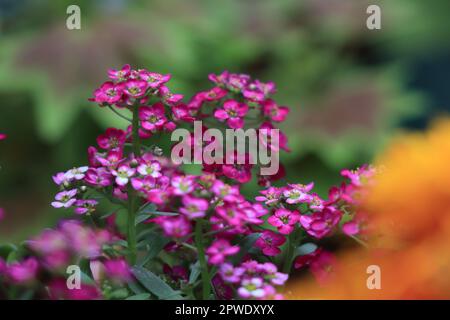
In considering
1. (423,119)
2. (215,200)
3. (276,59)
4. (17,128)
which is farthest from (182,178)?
(423,119)

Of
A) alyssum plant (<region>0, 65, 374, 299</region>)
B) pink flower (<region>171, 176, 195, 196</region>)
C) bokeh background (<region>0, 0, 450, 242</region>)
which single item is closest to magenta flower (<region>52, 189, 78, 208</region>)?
alyssum plant (<region>0, 65, 374, 299</region>)

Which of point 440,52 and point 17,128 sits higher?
point 440,52

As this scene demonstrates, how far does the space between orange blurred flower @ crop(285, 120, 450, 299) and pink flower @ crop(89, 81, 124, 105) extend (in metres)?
0.22

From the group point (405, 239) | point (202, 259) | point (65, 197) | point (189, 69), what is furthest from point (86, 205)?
point (189, 69)

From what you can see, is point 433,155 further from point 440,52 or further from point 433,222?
point 440,52

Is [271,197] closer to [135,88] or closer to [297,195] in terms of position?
[297,195]

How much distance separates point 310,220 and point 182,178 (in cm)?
12

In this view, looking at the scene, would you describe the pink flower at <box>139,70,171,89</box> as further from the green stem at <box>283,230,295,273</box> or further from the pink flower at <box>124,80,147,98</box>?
the green stem at <box>283,230,295,273</box>

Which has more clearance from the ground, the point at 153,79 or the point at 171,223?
the point at 153,79

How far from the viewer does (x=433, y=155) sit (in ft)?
2.00

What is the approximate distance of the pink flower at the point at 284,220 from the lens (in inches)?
23.0

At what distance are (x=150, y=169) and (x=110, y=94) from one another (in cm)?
8

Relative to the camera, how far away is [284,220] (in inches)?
23.3

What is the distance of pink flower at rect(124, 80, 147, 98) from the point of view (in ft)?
1.95
